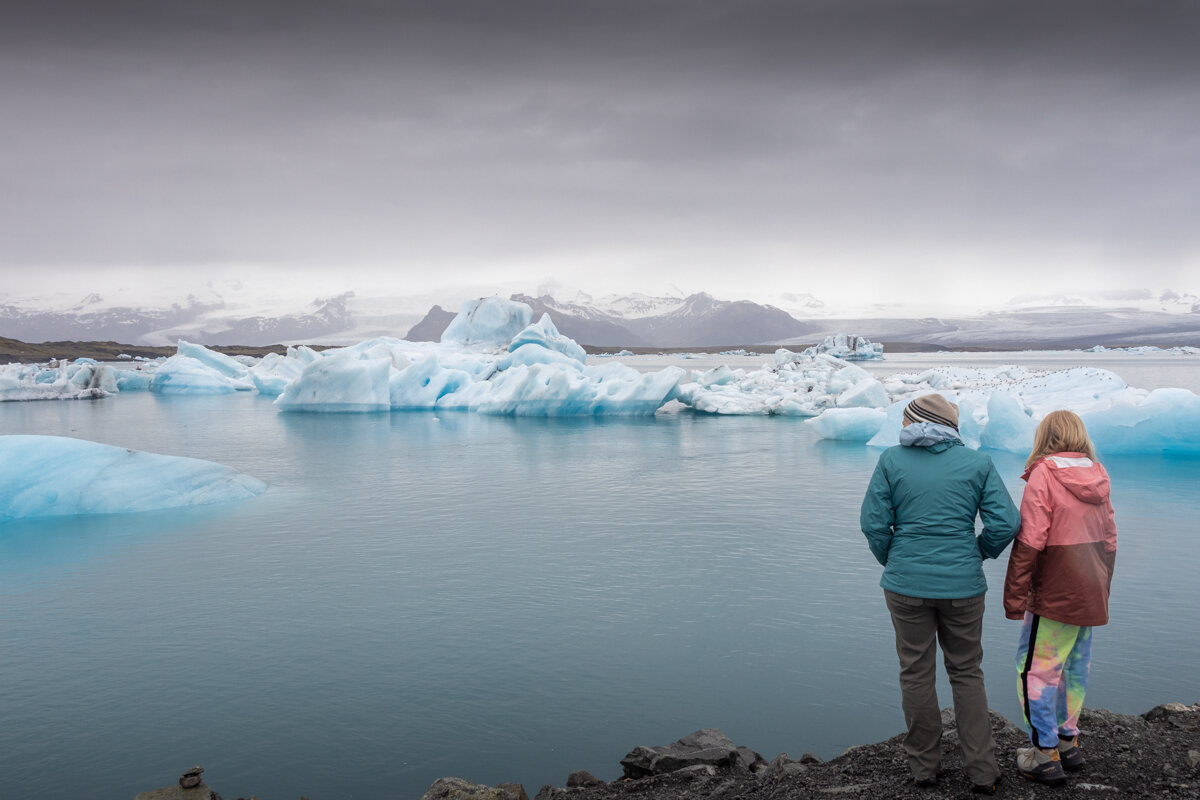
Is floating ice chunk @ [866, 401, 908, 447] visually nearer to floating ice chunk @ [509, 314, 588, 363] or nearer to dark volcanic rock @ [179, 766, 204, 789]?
dark volcanic rock @ [179, 766, 204, 789]

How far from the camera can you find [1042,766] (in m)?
2.91

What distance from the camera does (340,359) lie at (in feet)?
89.1

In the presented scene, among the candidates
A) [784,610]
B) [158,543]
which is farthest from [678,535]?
[158,543]

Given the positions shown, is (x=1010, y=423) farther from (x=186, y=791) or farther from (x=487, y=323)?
(x=487, y=323)

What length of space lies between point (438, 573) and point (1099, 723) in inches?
212

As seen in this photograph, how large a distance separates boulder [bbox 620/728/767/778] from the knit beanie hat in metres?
1.84

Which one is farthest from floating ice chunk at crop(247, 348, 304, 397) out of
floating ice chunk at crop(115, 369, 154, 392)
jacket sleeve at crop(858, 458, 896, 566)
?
jacket sleeve at crop(858, 458, 896, 566)

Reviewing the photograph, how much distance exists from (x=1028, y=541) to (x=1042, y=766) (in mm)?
840

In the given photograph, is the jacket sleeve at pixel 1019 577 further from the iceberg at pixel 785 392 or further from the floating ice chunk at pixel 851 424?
the iceberg at pixel 785 392

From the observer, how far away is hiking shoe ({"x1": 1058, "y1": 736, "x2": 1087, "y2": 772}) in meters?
3.00

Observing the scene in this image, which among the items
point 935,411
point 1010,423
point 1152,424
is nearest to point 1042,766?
point 935,411

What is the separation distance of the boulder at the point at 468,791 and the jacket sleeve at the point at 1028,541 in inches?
85.2

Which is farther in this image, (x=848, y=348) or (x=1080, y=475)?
(x=848, y=348)

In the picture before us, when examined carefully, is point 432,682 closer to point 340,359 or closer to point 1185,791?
point 1185,791
